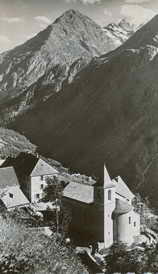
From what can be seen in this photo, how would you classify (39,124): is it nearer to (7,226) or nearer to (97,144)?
(97,144)

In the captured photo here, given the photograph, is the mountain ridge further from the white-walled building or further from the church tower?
the church tower

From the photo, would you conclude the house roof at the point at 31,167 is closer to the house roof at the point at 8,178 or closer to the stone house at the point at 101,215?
the house roof at the point at 8,178

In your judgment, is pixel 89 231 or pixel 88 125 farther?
pixel 88 125

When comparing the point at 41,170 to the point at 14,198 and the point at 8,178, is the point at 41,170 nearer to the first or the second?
the point at 8,178

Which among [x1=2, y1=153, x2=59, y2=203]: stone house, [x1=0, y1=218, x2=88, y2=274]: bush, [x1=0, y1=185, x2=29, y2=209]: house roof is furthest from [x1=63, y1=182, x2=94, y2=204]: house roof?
[x1=0, y1=218, x2=88, y2=274]: bush

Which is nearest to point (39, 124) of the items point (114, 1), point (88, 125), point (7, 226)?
point (88, 125)
